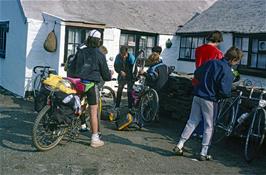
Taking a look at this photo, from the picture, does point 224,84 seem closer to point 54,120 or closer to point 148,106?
point 54,120

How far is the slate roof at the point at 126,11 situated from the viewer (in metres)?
14.1

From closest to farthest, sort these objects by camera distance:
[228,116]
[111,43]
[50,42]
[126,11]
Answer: [228,116]
[50,42]
[111,43]
[126,11]

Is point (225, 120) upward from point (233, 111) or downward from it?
downward

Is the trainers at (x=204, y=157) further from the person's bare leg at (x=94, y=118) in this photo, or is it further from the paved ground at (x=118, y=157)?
the person's bare leg at (x=94, y=118)

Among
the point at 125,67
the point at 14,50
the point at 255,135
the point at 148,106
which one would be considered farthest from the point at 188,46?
the point at 255,135

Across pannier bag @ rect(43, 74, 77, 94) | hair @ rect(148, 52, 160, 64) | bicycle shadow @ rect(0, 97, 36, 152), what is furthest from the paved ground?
hair @ rect(148, 52, 160, 64)

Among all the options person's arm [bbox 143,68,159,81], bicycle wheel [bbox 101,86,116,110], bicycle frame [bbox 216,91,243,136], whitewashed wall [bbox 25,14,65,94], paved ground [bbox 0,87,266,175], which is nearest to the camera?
paved ground [bbox 0,87,266,175]

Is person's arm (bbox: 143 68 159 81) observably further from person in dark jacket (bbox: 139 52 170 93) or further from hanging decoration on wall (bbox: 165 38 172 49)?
hanging decoration on wall (bbox: 165 38 172 49)

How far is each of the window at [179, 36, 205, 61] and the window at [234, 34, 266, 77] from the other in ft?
8.46

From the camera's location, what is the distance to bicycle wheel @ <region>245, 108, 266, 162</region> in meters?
6.45

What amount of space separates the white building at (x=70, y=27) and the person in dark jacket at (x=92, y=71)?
6335 mm

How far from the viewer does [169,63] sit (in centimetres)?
1736

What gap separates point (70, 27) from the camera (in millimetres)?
13047

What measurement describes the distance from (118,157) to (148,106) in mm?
2945
